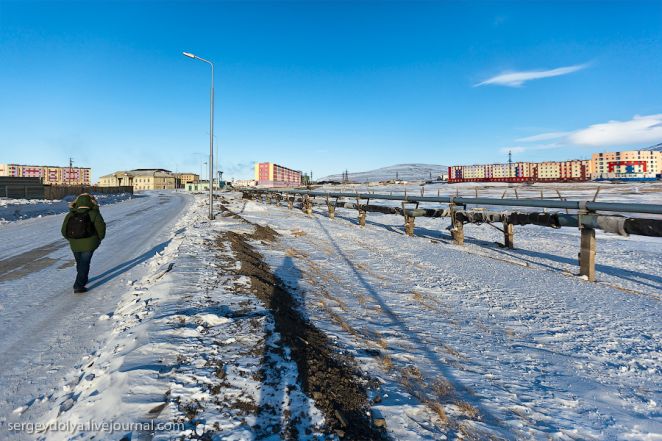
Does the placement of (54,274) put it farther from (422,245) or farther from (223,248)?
(422,245)

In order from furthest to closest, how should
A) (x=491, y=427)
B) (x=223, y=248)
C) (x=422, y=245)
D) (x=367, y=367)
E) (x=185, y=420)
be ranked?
(x=422, y=245)
(x=223, y=248)
(x=367, y=367)
(x=491, y=427)
(x=185, y=420)

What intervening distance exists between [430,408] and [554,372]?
1.62m

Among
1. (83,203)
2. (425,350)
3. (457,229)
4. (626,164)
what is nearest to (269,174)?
(457,229)

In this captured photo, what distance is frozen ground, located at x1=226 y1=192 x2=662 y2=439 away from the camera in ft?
8.28

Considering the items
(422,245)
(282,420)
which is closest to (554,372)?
(282,420)

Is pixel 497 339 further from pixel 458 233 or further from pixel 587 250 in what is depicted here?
pixel 458 233

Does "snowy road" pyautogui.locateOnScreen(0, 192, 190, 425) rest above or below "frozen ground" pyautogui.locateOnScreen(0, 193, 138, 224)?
below

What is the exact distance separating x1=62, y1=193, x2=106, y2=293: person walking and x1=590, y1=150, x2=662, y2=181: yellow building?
178 meters

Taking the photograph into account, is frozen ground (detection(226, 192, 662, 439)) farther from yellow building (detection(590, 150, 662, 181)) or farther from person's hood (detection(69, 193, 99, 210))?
yellow building (detection(590, 150, 662, 181))

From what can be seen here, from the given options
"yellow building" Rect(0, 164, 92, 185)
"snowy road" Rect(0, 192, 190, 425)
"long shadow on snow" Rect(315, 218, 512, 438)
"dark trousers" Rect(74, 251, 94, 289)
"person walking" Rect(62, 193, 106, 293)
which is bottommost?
"long shadow on snow" Rect(315, 218, 512, 438)

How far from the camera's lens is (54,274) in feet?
20.6

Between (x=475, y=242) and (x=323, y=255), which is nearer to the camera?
(x=323, y=255)

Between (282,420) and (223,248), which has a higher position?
(223,248)

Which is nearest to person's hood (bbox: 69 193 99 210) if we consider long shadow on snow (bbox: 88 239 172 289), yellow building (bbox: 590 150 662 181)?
long shadow on snow (bbox: 88 239 172 289)
